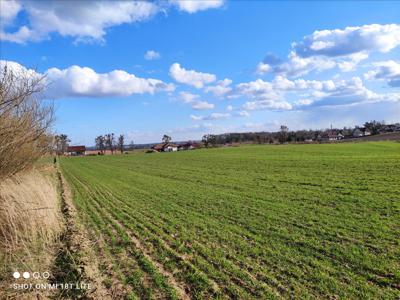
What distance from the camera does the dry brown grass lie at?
6.53 m

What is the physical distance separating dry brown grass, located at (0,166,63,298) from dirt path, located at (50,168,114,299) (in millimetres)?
266

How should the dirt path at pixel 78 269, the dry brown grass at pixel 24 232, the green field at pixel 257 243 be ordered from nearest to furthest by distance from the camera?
1. the dirt path at pixel 78 269
2. the green field at pixel 257 243
3. the dry brown grass at pixel 24 232

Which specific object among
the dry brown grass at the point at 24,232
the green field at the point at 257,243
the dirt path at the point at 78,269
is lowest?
the green field at the point at 257,243

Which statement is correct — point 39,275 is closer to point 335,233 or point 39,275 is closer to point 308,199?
point 335,233

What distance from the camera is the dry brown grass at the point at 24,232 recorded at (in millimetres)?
6531

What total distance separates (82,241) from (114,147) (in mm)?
138929

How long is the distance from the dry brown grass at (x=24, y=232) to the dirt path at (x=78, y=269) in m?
0.27

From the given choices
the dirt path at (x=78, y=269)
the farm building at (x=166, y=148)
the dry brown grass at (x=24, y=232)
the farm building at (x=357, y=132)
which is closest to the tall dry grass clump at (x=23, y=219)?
the dry brown grass at (x=24, y=232)

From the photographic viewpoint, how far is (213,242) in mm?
8820

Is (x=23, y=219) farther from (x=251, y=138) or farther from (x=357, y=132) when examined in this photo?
(x=357, y=132)

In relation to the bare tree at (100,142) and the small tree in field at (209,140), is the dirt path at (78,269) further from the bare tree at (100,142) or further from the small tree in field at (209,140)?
the bare tree at (100,142)

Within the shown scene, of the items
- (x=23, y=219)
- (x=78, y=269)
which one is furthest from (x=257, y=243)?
(x=23, y=219)

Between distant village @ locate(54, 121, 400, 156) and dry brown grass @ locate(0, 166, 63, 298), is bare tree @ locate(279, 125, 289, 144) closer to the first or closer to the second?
distant village @ locate(54, 121, 400, 156)

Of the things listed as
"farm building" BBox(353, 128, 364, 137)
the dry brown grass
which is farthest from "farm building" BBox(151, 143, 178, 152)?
the dry brown grass
